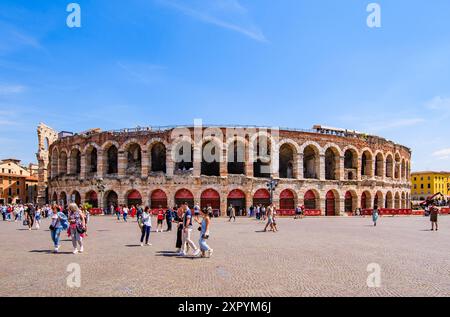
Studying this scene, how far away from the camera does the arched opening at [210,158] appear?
121 ft

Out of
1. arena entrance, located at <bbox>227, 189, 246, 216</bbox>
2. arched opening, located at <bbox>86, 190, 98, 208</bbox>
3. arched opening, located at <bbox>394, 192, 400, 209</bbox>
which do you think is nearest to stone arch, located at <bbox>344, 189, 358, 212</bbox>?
arched opening, located at <bbox>394, 192, 400, 209</bbox>

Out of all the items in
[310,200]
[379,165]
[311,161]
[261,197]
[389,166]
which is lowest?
[310,200]

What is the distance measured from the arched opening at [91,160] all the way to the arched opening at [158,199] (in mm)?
8729

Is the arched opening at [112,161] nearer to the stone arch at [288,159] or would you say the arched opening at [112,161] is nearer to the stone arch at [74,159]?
the stone arch at [74,159]

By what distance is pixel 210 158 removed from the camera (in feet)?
122

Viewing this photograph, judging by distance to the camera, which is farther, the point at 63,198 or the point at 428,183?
the point at 428,183

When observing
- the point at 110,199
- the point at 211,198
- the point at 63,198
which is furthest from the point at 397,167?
the point at 63,198

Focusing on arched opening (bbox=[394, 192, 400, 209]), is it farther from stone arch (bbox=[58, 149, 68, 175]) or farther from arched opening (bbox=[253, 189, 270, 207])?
stone arch (bbox=[58, 149, 68, 175])

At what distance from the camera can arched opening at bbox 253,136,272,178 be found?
123ft

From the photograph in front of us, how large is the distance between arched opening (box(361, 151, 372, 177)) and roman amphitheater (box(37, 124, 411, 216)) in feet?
0.40

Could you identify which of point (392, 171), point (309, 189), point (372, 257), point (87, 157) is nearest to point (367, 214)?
point (309, 189)

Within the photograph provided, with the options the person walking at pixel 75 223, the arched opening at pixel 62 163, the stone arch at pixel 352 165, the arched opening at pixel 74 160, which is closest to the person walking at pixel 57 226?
the person walking at pixel 75 223

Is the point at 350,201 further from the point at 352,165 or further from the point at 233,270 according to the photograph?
the point at 233,270

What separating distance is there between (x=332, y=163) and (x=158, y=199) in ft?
68.8
